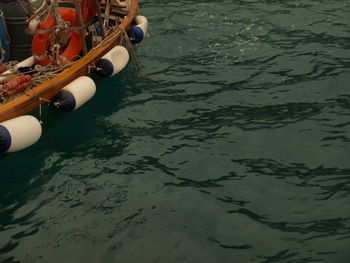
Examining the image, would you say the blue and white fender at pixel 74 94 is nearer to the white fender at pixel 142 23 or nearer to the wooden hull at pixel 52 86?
the wooden hull at pixel 52 86

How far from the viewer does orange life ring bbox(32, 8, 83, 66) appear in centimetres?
1062

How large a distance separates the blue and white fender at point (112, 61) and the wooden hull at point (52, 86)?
161 millimetres

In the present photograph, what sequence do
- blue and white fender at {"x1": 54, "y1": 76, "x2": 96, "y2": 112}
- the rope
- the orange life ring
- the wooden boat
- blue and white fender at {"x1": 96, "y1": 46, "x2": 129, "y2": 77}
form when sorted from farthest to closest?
the rope < blue and white fender at {"x1": 96, "y1": 46, "x2": 129, "y2": 77} < the orange life ring < blue and white fender at {"x1": 54, "y1": 76, "x2": 96, "y2": 112} < the wooden boat

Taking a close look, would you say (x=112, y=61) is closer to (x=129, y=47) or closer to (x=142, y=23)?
(x=129, y=47)

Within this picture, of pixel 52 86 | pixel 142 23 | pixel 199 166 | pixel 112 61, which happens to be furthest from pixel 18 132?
pixel 142 23

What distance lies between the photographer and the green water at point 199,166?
7738mm

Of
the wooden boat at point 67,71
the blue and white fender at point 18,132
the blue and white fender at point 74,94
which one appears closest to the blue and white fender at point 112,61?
the wooden boat at point 67,71

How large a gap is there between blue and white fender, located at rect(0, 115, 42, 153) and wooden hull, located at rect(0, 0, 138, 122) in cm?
30

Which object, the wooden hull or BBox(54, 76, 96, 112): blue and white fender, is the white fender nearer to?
the wooden hull

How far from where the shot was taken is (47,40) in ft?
35.4

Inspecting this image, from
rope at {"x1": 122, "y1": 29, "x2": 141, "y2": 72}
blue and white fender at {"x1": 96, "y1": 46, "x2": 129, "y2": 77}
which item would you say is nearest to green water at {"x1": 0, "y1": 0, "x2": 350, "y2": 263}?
rope at {"x1": 122, "y1": 29, "x2": 141, "y2": 72}

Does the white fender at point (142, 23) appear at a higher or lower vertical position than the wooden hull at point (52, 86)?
higher

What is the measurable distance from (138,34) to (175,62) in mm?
1219

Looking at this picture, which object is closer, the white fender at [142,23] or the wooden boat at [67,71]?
the wooden boat at [67,71]
